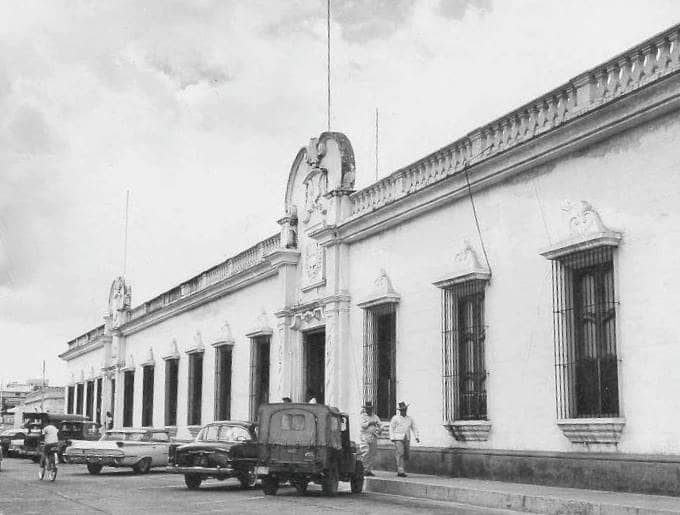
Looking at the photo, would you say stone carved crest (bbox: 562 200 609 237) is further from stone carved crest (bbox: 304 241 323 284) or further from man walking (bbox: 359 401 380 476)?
stone carved crest (bbox: 304 241 323 284)

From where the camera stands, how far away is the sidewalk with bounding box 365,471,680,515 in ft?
37.6

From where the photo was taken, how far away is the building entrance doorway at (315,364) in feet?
77.5

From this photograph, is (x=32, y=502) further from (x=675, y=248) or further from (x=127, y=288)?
(x=127, y=288)

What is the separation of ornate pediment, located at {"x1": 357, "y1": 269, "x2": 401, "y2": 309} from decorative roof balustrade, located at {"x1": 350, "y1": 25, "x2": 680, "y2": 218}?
1.46m

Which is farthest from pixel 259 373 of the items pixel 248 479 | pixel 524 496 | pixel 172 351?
pixel 524 496

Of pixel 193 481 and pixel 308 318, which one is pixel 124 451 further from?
pixel 193 481

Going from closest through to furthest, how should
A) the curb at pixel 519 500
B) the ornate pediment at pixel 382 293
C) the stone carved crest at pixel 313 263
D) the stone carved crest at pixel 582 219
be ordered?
the curb at pixel 519 500, the stone carved crest at pixel 582 219, the ornate pediment at pixel 382 293, the stone carved crest at pixel 313 263

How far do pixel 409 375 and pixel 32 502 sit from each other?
755 cm

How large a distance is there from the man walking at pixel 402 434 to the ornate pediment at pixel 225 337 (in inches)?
480

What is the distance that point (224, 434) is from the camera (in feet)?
60.0

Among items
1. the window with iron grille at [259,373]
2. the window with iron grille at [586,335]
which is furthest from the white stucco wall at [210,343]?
the window with iron grille at [586,335]

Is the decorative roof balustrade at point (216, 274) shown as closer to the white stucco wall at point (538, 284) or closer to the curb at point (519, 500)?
the white stucco wall at point (538, 284)

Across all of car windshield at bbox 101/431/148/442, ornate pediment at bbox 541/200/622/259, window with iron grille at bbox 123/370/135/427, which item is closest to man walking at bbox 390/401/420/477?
ornate pediment at bbox 541/200/622/259

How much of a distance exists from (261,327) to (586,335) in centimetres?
1360
